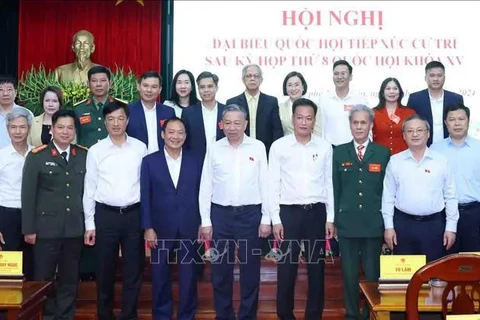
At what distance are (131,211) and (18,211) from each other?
0.70 metres

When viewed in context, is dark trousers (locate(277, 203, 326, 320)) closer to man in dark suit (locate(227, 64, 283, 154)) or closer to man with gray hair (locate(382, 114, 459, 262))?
man with gray hair (locate(382, 114, 459, 262))

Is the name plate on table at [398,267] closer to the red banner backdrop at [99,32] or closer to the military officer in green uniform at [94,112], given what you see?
the military officer in green uniform at [94,112]

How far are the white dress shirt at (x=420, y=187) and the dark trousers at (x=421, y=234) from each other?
0.13 ft

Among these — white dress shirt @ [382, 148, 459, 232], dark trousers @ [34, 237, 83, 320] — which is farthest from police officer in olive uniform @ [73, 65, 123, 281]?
white dress shirt @ [382, 148, 459, 232]

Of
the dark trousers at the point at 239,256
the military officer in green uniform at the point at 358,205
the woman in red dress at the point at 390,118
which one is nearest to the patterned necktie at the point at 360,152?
the military officer in green uniform at the point at 358,205

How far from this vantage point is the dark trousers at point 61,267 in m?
3.71

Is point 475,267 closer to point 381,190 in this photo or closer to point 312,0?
point 381,190

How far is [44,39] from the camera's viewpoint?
22.4 ft

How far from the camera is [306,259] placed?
375 centimetres

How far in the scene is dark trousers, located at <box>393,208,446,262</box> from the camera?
3.62 m

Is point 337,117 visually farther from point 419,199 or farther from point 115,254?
point 115,254

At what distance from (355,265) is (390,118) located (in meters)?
1.10

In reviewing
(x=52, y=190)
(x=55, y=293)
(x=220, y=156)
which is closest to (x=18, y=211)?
(x=52, y=190)

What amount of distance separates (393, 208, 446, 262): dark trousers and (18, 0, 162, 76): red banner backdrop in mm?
3856
